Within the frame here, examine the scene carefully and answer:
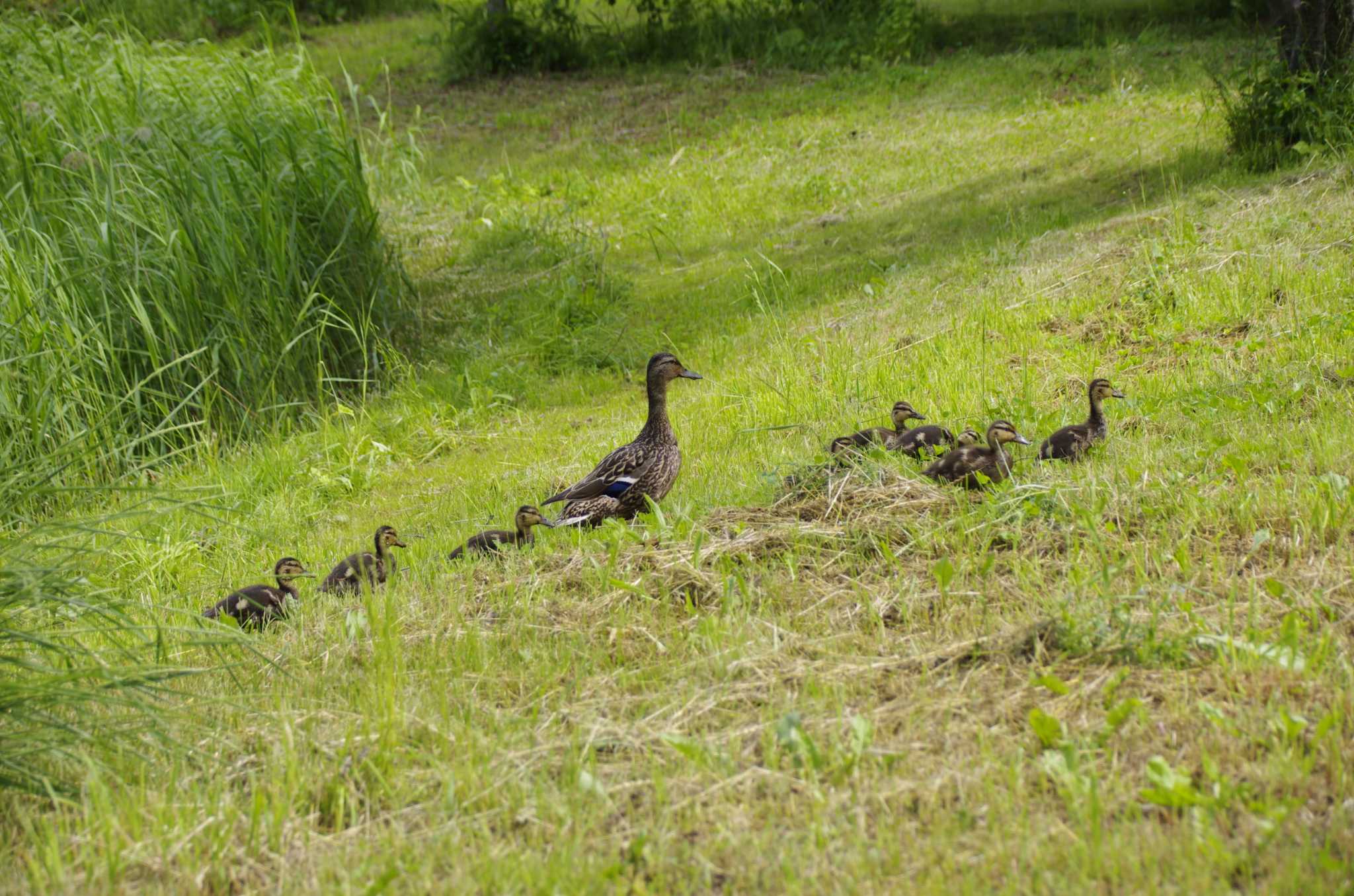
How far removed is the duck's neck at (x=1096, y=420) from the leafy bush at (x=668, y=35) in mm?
13404

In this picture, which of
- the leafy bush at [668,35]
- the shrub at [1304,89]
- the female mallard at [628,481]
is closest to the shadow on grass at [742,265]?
the shrub at [1304,89]

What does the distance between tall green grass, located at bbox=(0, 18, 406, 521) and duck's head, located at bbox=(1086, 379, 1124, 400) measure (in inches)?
221

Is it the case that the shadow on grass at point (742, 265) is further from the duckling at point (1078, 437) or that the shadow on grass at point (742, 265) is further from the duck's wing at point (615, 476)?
the duckling at point (1078, 437)

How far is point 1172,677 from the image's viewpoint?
4.14 meters

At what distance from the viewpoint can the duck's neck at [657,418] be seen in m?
7.54

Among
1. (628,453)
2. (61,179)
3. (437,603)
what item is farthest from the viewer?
(61,179)

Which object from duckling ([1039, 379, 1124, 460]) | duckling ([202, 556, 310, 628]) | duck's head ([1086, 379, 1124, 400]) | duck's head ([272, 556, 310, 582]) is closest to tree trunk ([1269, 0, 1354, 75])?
duck's head ([1086, 379, 1124, 400])

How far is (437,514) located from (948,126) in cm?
988

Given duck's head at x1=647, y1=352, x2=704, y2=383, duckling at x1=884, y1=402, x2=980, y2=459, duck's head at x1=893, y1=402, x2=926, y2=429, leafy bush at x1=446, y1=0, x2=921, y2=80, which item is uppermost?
leafy bush at x1=446, y1=0, x2=921, y2=80

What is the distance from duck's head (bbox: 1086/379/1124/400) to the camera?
7.03 m

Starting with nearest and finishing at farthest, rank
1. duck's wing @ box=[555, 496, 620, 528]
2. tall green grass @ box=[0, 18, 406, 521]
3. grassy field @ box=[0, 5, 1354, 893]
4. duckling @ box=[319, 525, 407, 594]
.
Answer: grassy field @ box=[0, 5, 1354, 893] < duckling @ box=[319, 525, 407, 594] < duck's wing @ box=[555, 496, 620, 528] < tall green grass @ box=[0, 18, 406, 521]

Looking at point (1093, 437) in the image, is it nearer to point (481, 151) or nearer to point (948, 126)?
point (948, 126)

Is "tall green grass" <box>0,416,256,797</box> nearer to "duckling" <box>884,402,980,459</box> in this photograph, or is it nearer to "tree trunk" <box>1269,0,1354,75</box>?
"duckling" <box>884,402,980,459</box>

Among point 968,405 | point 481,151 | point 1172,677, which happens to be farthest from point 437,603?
point 481,151
